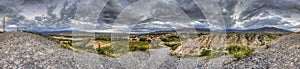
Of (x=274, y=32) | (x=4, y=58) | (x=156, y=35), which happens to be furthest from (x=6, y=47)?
(x=156, y=35)

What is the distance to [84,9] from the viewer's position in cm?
4734

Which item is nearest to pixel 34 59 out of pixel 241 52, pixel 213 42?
pixel 241 52

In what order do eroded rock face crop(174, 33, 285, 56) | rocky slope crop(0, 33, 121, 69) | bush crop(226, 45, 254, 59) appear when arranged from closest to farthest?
1. rocky slope crop(0, 33, 121, 69)
2. bush crop(226, 45, 254, 59)
3. eroded rock face crop(174, 33, 285, 56)

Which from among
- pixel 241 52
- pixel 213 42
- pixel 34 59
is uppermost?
pixel 34 59

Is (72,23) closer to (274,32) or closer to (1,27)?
(1,27)

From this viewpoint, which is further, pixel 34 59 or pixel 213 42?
pixel 213 42

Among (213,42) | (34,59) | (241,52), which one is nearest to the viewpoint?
(34,59)

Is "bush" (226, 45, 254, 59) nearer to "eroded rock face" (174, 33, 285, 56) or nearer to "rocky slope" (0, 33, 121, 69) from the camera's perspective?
"rocky slope" (0, 33, 121, 69)

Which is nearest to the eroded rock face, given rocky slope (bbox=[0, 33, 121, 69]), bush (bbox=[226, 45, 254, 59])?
bush (bbox=[226, 45, 254, 59])

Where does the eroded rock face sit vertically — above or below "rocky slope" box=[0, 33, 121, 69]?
below

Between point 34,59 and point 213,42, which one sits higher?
point 34,59

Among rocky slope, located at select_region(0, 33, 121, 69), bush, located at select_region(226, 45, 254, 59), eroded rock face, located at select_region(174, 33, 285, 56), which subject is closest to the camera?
rocky slope, located at select_region(0, 33, 121, 69)

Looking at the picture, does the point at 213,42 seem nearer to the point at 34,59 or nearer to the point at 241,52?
the point at 241,52

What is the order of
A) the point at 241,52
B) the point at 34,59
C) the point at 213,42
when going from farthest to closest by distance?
the point at 213,42
the point at 241,52
the point at 34,59
